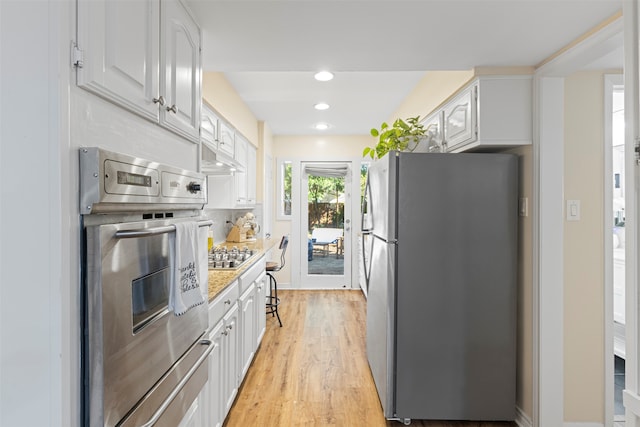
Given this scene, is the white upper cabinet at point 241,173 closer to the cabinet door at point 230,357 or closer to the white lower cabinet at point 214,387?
the cabinet door at point 230,357

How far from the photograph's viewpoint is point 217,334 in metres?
1.86

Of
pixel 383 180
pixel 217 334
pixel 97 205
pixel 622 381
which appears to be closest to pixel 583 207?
pixel 383 180

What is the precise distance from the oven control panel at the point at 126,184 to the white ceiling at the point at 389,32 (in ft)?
2.71

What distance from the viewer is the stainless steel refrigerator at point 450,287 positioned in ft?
7.09

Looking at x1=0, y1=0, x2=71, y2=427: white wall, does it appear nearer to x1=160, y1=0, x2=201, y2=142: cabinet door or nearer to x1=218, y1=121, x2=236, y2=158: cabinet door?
x1=160, y1=0, x2=201, y2=142: cabinet door

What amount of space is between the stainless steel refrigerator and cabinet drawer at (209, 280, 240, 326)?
0.95 meters

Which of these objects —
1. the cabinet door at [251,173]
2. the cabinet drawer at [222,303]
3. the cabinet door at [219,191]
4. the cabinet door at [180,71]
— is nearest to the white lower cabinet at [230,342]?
the cabinet drawer at [222,303]

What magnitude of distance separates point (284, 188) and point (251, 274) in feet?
9.89

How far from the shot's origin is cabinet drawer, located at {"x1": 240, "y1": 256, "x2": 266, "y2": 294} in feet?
8.06

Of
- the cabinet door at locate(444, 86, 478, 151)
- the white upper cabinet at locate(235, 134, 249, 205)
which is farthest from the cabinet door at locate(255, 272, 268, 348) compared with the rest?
the cabinet door at locate(444, 86, 478, 151)

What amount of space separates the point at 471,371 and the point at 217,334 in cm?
152

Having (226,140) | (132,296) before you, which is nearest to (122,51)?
(132,296)

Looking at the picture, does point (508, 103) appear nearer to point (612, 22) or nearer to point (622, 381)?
point (612, 22)

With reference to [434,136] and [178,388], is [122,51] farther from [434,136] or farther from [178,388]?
[434,136]
